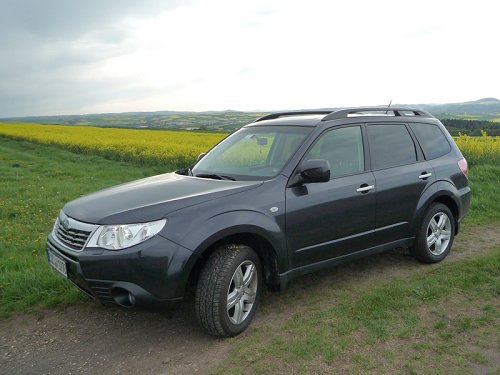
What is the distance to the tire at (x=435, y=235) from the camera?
496cm

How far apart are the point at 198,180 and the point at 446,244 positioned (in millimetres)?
3063

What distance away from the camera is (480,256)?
5309 millimetres

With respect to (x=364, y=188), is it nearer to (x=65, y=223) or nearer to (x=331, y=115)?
(x=331, y=115)

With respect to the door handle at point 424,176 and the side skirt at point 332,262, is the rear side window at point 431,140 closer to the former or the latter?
the door handle at point 424,176

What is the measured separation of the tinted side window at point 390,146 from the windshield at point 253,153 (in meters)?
0.83

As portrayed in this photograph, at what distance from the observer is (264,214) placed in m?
3.61

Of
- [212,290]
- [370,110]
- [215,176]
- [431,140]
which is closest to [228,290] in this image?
[212,290]

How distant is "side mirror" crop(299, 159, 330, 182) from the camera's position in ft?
12.2

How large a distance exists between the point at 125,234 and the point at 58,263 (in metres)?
0.82

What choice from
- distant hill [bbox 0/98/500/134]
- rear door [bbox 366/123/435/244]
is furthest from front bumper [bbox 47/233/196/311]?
distant hill [bbox 0/98/500/134]

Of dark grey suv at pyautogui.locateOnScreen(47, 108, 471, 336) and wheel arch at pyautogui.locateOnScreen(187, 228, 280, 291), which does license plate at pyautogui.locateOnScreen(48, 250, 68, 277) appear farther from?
wheel arch at pyautogui.locateOnScreen(187, 228, 280, 291)

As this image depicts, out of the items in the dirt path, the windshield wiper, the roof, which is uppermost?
the roof

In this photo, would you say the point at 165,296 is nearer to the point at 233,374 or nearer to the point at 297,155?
the point at 233,374

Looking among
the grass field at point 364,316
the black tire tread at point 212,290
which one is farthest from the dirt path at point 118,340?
the black tire tread at point 212,290
